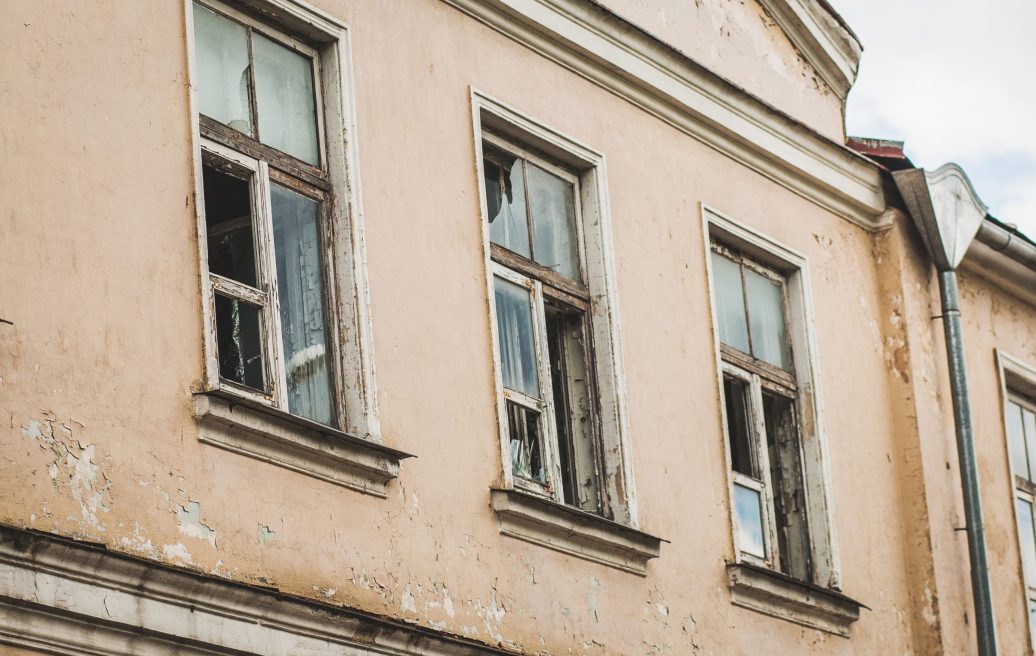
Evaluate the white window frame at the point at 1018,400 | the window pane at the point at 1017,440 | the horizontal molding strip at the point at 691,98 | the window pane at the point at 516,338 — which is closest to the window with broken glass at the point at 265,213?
the window pane at the point at 516,338

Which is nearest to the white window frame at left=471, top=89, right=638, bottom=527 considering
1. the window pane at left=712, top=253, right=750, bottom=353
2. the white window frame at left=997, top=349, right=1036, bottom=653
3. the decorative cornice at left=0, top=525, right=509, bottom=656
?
the window pane at left=712, top=253, right=750, bottom=353

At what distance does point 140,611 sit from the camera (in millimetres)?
6984

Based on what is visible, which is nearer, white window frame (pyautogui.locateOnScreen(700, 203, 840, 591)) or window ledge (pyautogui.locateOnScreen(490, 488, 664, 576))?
window ledge (pyautogui.locateOnScreen(490, 488, 664, 576))

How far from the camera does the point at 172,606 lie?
712cm

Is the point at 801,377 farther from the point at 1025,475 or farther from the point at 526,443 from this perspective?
the point at 1025,475

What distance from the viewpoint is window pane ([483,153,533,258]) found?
32.6 feet

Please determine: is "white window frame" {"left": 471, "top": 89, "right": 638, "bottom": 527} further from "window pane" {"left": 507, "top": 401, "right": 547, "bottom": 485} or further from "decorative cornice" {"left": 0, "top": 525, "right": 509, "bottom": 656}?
"decorative cornice" {"left": 0, "top": 525, "right": 509, "bottom": 656}

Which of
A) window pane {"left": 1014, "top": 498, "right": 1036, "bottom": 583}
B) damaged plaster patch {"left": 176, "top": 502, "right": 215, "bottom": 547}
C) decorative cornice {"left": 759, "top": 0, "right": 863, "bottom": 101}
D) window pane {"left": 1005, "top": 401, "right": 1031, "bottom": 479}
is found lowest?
damaged plaster patch {"left": 176, "top": 502, "right": 215, "bottom": 547}

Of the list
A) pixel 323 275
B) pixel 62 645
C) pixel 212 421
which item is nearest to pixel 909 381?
pixel 323 275

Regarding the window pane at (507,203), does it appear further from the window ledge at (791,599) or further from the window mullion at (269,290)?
the window ledge at (791,599)

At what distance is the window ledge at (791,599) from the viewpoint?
10336 mm

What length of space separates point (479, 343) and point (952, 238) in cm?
446

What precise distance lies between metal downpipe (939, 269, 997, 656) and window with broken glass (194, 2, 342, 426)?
5.05m

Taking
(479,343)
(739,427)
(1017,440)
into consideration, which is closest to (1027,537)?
(1017,440)
